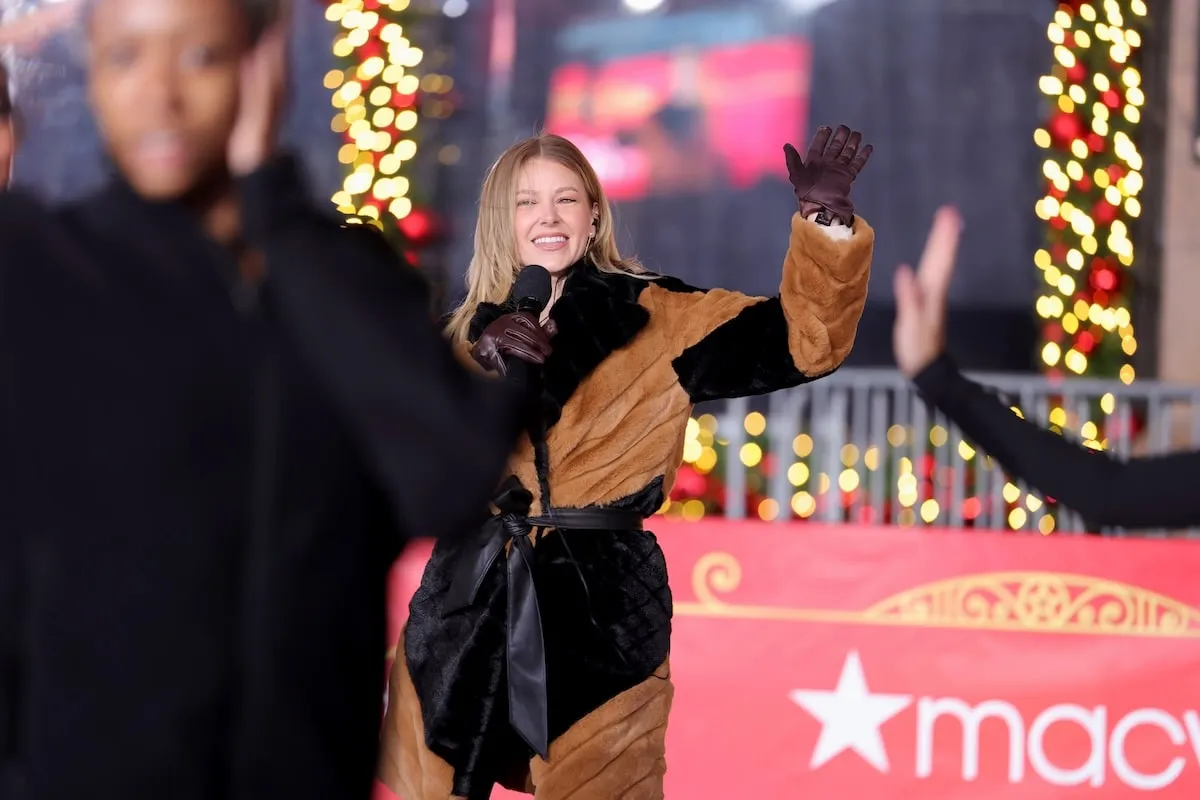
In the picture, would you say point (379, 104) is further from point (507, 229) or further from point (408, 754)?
point (408, 754)

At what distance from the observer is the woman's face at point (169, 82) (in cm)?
104

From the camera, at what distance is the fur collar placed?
268cm

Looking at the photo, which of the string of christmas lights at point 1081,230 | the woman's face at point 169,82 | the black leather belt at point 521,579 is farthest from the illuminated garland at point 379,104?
the woman's face at point 169,82

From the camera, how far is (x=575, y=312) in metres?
2.72

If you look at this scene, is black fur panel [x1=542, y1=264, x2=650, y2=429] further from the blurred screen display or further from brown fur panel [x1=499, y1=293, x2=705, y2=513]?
the blurred screen display

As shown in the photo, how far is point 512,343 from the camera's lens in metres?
2.13

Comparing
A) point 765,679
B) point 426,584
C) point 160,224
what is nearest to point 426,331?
point 160,224

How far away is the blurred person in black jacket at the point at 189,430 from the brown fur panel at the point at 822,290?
1.56 meters

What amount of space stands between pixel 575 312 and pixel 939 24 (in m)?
5.70

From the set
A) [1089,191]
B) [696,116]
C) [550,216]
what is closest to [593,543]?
[550,216]

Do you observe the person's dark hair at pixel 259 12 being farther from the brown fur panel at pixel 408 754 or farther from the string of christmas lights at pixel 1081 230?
the string of christmas lights at pixel 1081 230

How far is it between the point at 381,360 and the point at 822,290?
5.45ft

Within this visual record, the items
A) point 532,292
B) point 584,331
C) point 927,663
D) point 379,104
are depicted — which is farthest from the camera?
point 379,104

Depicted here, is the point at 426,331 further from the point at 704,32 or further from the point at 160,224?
the point at 704,32
